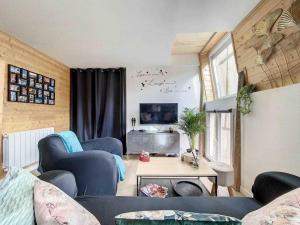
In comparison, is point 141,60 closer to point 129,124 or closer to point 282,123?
point 129,124

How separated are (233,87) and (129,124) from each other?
251 centimetres

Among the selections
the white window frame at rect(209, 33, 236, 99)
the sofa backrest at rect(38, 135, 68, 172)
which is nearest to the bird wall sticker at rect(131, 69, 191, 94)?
the white window frame at rect(209, 33, 236, 99)

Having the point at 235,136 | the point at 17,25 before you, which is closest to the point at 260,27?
the point at 235,136

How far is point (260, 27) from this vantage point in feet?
6.84

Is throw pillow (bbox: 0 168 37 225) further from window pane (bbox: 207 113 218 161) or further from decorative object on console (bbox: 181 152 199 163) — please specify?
window pane (bbox: 207 113 218 161)

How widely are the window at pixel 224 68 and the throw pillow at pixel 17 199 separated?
3.21m

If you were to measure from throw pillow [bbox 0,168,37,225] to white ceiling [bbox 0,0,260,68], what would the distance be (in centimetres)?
178

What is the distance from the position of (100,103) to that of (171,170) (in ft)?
10.3

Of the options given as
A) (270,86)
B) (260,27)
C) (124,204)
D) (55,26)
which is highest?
(55,26)

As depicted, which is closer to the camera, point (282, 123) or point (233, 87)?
point (282, 123)

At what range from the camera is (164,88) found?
16.1 feet

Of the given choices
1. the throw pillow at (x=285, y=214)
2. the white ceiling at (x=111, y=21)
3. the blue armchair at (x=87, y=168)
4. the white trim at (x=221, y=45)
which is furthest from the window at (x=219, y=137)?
the throw pillow at (x=285, y=214)

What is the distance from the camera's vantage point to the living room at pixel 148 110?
1.19 m

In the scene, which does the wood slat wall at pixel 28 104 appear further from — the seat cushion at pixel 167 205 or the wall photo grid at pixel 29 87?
the seat cushion at pixel 167 205
